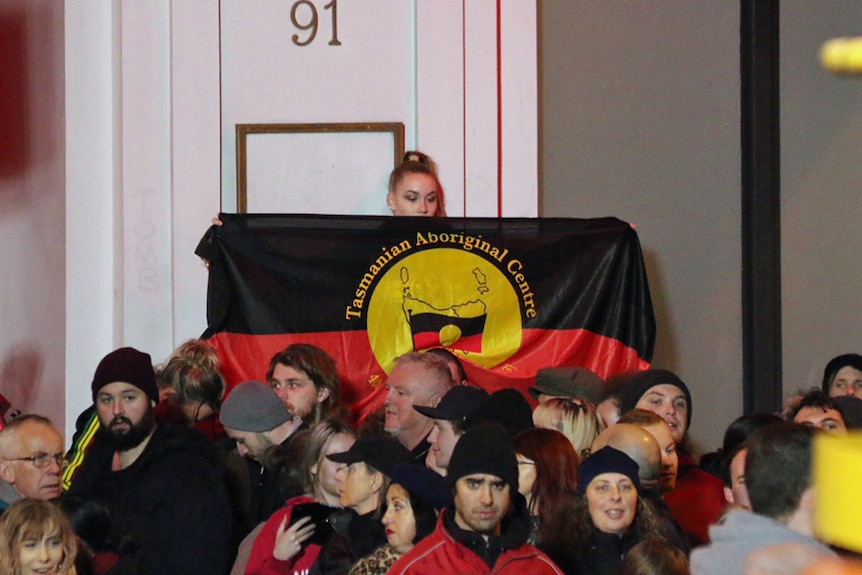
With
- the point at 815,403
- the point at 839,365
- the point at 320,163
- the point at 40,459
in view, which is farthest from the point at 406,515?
the point at 320,163

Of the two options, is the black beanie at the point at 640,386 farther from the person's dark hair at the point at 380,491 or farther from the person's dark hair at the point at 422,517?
the person's dark hair at the point at 422,517

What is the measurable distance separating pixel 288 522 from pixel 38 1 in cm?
428

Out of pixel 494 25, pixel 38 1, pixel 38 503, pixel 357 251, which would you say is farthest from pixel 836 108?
pixel 38 503

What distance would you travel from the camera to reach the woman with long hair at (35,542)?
15.8 feet

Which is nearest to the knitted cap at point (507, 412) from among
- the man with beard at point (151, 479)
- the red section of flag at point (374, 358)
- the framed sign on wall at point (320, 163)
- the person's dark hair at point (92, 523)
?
the man with beard at point (151, 479)

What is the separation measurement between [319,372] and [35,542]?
1734 mm

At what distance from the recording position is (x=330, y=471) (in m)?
5.47

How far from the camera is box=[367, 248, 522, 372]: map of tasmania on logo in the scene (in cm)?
729

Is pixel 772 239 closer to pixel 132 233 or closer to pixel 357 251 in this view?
pixel 357 251

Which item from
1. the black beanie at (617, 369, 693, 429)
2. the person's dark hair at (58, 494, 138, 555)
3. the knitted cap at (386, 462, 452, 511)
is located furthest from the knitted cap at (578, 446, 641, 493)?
the person's dark hair at (58, 494, 138, 555)

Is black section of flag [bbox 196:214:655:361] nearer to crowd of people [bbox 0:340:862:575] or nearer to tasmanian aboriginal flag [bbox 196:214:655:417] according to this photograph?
tasmanian aboriginal flag [bbox 196:214:655:417]

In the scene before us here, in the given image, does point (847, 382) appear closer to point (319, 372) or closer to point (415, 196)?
point (415, 196)

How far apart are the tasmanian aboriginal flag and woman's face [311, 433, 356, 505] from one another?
160 centimetres

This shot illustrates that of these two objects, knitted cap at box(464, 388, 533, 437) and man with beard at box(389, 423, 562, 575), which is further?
knitted cap at box(464, 388, 533, 437)
